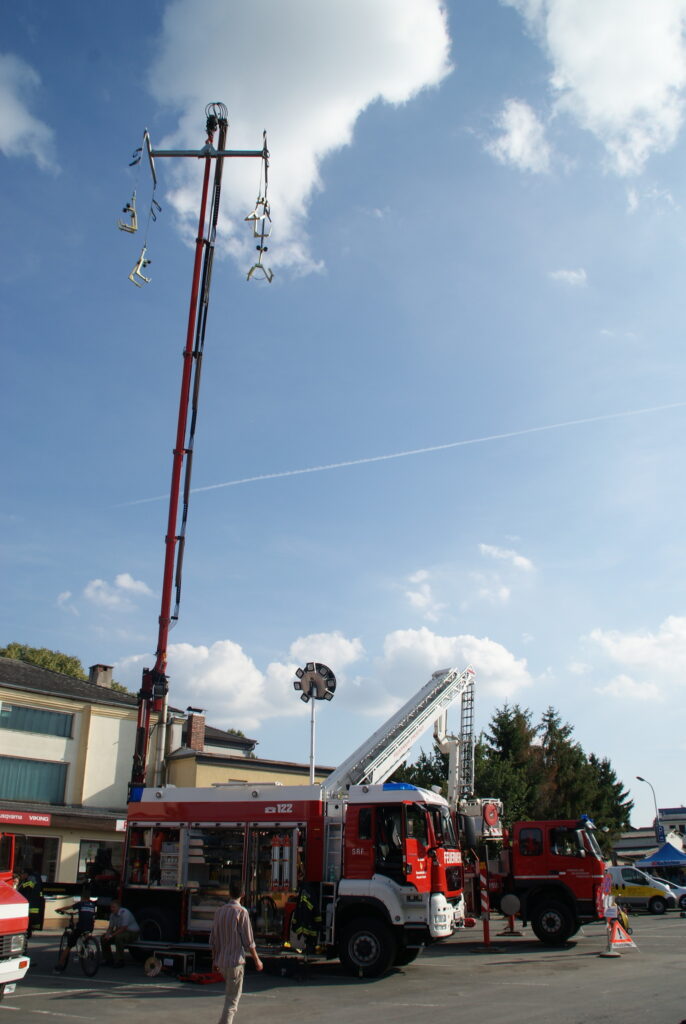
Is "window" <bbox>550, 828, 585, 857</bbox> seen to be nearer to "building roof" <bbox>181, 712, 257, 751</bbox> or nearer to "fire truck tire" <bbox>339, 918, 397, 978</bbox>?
"fire truck tire" <bbox>339, 918, 397, 978</bbox>

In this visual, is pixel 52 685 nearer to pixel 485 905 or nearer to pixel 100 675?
pixel 100 675

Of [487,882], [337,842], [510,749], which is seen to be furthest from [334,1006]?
[510,749]

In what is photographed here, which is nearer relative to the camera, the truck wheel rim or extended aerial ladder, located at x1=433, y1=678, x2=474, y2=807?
the truck wheel rim

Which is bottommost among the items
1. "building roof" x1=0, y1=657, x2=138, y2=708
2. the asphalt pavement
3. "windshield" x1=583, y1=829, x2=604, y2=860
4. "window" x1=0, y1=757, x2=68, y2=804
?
the asphalt pavement

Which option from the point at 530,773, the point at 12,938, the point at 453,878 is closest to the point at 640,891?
the point at 530,773

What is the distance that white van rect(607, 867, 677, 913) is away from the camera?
106 feet

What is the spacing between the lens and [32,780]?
3212 centimetres

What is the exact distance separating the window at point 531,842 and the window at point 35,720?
70.6 ft

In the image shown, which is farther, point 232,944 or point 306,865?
point 306,865

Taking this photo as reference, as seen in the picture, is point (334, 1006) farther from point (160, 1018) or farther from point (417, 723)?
point (417, 723)

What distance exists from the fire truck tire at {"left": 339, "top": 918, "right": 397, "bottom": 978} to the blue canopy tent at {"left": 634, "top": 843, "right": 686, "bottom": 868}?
3441 centimetres

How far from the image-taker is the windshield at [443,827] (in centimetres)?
1437

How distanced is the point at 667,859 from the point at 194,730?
2582cm

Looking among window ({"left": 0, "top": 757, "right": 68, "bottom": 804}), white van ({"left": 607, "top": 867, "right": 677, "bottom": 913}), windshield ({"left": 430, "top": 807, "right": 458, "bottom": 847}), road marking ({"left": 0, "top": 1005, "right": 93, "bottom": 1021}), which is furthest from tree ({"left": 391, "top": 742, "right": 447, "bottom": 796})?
road marking ({"left": 0, "top": 1005, "right": 93, "bottom": 1021})
